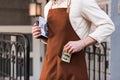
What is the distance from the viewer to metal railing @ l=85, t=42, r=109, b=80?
4352 millimetres

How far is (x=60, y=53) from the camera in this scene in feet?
6.49

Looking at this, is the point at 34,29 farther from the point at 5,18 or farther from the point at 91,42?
the point at 5,18

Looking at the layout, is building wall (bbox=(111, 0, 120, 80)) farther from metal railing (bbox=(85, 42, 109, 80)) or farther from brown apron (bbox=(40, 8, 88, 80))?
brown apron (bbox=(40, 8, 88, 80))

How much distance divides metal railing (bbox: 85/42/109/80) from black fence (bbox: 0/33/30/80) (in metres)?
0.84

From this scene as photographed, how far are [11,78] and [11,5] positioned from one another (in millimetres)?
2640

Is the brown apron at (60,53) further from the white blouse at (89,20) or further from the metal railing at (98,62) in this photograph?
the metal railing at (98,62)

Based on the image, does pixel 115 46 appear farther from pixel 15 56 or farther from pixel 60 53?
pixel 60 53

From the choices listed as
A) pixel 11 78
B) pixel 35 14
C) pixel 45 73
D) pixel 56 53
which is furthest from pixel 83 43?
pixel 35 14

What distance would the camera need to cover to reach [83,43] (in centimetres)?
191

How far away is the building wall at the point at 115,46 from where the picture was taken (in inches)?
157

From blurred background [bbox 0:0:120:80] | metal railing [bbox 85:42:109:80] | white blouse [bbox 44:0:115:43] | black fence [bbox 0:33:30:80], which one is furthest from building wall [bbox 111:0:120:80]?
white blouse [bbox 44:0:115:43]

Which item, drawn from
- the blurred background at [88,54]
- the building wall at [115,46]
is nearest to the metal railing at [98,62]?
the blurred background at [88,54]

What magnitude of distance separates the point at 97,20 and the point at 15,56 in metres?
2.46

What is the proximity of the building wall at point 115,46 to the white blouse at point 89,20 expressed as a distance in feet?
6.65
